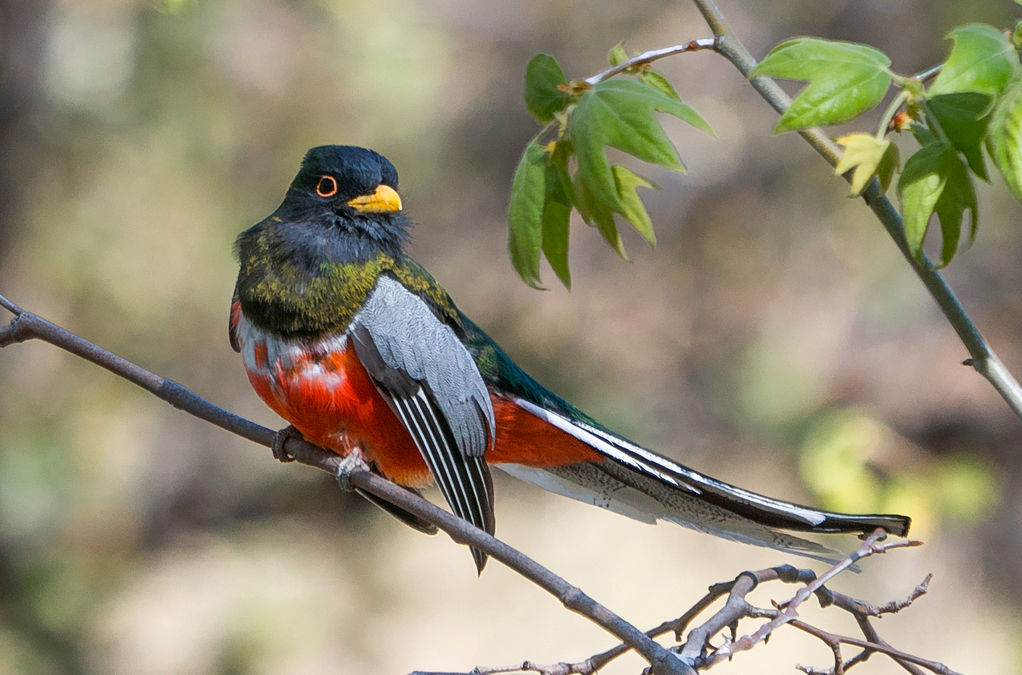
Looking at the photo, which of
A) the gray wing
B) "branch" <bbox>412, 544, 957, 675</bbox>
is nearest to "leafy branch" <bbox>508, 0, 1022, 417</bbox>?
"branch" <bbox>412, 544, 957, 675</bbox>

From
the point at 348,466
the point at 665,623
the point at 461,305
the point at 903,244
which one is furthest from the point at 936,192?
the point at 461,305

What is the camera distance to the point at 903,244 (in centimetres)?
195

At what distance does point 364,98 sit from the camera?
26.5 ft

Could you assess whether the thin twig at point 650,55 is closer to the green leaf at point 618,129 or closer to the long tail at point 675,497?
the green leaf at point 618,129

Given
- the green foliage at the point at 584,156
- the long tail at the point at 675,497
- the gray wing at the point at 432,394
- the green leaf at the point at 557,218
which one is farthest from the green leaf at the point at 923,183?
the gray wing at the point at 432,394

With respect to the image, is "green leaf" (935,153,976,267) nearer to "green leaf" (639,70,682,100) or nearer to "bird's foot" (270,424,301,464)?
"green leaf" (639,70,682,100)

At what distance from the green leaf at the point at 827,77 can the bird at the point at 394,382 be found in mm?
1235

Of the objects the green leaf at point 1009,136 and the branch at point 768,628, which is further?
the branch at point 768,628

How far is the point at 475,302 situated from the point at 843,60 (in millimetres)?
6604

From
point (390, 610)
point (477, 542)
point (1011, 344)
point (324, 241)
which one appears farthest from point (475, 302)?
point (477, 542)

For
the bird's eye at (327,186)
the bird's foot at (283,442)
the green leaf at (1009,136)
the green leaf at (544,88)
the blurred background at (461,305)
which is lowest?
the green leaf at (1009,136)

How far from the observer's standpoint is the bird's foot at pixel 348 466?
296 cm

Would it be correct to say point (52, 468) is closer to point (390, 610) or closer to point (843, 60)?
point (390, 610)

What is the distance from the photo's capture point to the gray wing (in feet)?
9.70
